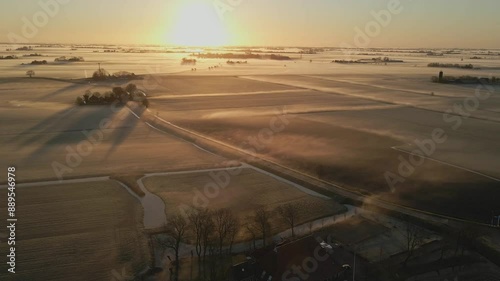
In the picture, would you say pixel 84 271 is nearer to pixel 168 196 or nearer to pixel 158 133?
pixel 168 196

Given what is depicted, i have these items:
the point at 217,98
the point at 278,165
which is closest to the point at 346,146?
the point at 278,165

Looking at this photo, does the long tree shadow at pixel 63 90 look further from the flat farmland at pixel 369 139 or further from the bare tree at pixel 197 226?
the bare tree at pixel 197 226

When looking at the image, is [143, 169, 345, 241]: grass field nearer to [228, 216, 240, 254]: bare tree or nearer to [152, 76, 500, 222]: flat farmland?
[228, 216, 240, 254]: bare tree

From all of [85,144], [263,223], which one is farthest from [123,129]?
[263,223]

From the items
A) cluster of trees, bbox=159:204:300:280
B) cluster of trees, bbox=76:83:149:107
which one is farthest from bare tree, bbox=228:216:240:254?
cluster of trees, bbox=76:83:149:107

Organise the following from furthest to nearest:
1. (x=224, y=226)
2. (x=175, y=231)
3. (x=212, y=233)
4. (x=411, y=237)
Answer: (x=175, y=231)
(x=224, y=226)
(x=212, y=233)
(x=411, y=237)

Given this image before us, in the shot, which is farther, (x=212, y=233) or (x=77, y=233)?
(x=77, y=233)

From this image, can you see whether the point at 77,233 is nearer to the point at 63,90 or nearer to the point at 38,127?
the point at 38,127
